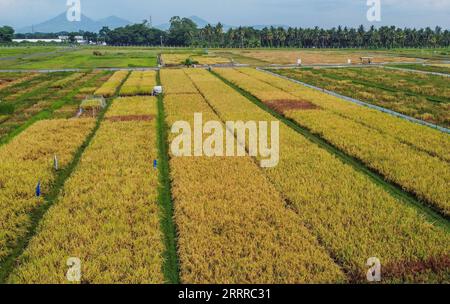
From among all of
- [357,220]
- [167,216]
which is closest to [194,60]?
[167,216]

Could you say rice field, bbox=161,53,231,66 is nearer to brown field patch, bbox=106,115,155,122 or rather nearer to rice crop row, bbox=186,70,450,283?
Answer: brown field patch, bbox=106,115,155,122

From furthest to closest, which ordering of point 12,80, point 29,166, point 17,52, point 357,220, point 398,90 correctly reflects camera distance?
1. point 17,52
2. point 12,80
3. point 398,90
4. point 29,166
5. point 357,220

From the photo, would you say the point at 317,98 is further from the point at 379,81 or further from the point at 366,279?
the point at 366,279

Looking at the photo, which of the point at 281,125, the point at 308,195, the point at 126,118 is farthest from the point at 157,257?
the point at 126,118

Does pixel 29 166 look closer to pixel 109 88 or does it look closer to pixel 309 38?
pixel 109 88

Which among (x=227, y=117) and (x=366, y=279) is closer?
(x=366, y=279)

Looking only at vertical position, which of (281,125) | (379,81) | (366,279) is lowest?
(366,279)
